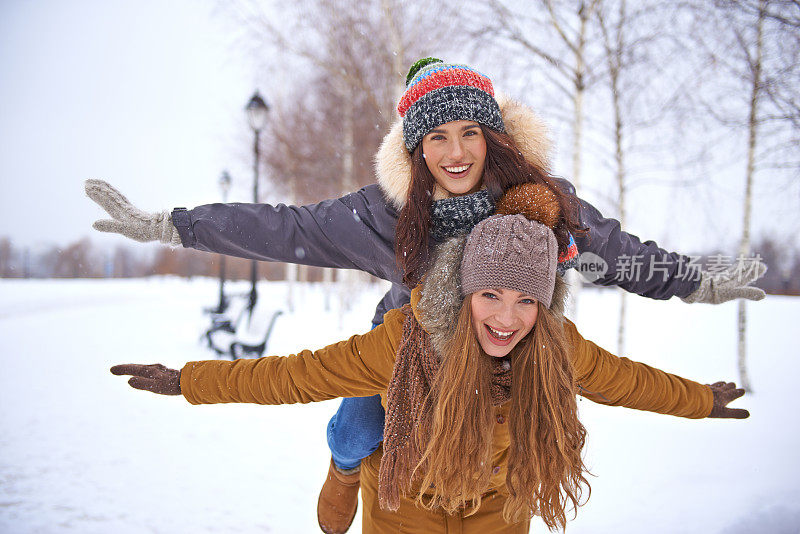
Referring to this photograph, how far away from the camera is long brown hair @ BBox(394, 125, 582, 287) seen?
68.5 inches

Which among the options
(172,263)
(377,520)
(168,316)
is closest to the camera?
(377,520)

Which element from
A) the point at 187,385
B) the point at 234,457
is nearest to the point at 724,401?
the point at 187,385

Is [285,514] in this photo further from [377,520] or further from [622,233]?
[622,233]

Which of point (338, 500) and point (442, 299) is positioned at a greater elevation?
point (442, 299)

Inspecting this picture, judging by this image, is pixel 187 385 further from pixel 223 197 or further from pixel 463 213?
pixel 223 197

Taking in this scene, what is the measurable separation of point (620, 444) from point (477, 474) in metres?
3.65

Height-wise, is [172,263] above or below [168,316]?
above

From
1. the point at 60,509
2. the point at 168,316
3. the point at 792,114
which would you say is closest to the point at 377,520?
the point at 60,509

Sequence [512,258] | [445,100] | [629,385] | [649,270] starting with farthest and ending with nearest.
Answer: [649,270] → [445,100] → [629,385] → [512,258]

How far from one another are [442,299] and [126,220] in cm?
121

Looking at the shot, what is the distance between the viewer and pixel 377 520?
74.1 inches

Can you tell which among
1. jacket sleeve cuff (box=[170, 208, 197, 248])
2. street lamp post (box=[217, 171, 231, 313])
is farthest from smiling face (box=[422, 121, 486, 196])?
street lamp post (box=[217, 171, 231, 313])

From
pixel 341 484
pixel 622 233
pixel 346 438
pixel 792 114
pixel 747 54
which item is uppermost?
pixel 747 54

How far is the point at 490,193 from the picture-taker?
1831 millimetres
